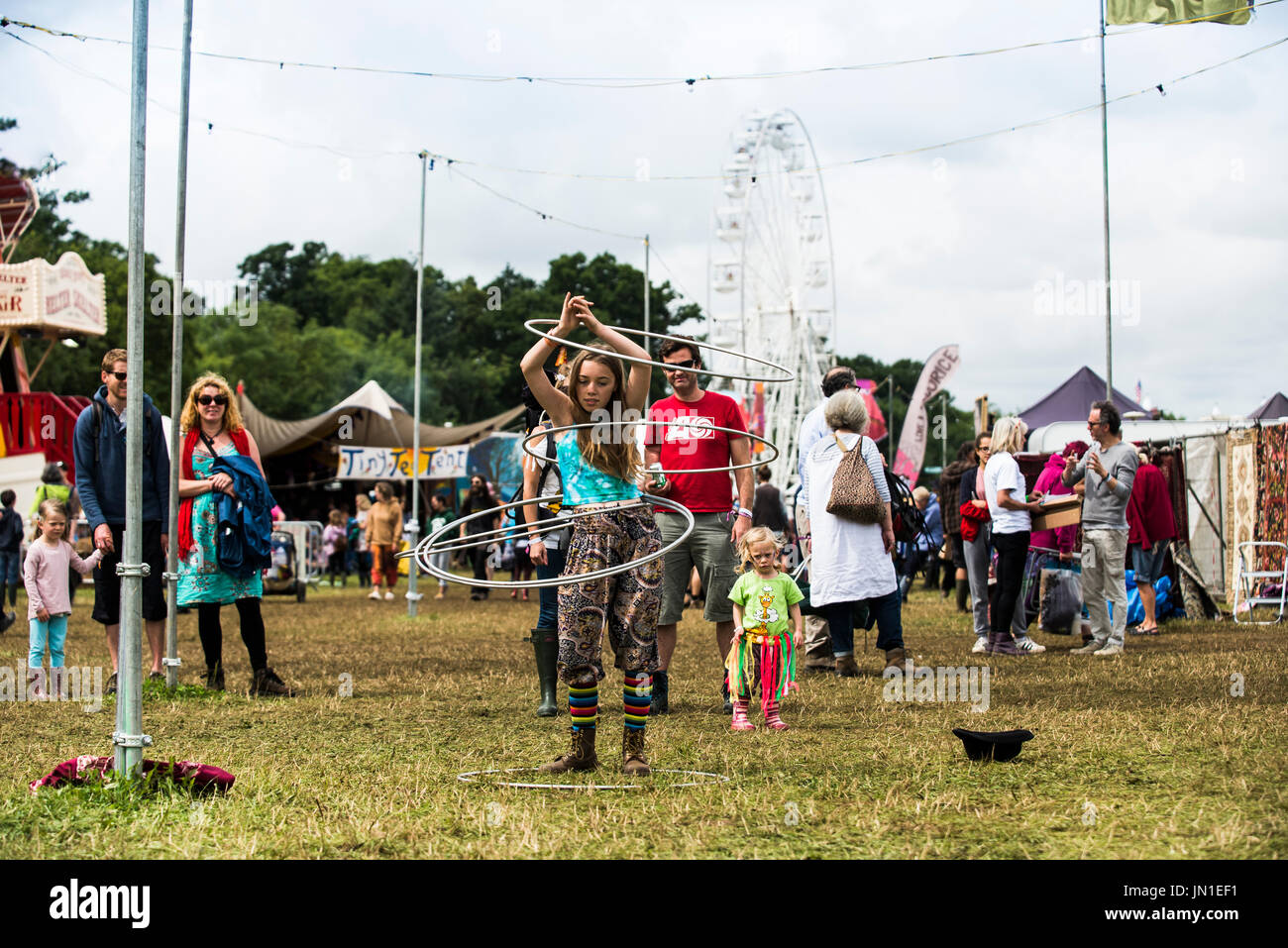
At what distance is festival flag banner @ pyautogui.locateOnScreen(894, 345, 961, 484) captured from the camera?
2711cm

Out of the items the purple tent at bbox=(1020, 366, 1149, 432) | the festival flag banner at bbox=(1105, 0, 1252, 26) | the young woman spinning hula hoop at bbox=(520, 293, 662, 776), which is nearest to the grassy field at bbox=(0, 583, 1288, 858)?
the young woman spinning hula hoop at bbox=(520, 293, 662, 776)

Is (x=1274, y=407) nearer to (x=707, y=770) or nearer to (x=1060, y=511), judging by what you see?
(x=1060, y=511)

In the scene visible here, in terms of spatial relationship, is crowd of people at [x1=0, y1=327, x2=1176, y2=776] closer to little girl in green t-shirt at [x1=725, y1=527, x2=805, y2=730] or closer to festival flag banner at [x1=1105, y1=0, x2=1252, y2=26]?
little girl in green t-shirt at [x1=725, y1=527, x2=805, y2=730]

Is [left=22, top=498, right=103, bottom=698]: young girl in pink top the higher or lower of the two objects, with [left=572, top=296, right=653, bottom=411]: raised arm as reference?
lower

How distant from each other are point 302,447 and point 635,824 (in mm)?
33066

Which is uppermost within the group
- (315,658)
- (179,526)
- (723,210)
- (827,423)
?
(723,210)

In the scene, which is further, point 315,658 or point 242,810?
point 315,658

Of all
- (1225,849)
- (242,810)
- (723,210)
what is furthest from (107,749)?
(723,210)

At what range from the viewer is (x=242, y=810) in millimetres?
4449

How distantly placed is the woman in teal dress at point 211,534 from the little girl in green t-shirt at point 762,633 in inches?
119

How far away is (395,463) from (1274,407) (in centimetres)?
1966

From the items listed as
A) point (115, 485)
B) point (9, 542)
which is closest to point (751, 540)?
point (115, 485)

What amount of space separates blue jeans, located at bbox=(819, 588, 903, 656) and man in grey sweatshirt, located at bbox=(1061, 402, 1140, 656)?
102 inches
